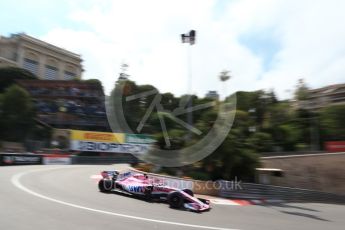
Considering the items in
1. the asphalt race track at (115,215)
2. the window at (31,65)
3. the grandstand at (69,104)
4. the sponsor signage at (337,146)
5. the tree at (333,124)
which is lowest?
the asphalt race track at (115,215)

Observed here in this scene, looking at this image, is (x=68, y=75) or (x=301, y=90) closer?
(x=301, y=90)

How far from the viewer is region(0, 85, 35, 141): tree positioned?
65.3 metres

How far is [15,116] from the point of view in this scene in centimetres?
6594

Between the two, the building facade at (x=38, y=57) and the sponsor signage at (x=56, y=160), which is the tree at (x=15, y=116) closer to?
the sponsor signage at (x=56, y=160)

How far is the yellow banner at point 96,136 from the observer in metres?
56.7

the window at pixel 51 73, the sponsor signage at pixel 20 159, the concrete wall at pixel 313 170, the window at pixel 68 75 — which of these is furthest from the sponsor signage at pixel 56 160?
the window at pixel 68 75

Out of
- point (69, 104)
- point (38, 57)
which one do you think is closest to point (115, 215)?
point (69, 104)

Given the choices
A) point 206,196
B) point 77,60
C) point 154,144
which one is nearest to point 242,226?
point 206,196

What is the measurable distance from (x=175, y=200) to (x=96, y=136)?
1750 inches

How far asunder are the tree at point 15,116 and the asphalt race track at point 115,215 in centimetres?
5043

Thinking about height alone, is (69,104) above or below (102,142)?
above

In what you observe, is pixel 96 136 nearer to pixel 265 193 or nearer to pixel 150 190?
pixel 265 193

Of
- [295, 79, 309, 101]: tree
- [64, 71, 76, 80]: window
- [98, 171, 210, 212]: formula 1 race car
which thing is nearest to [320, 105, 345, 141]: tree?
[295, 79, 309, 101]: tree

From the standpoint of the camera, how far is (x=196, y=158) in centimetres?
2500
